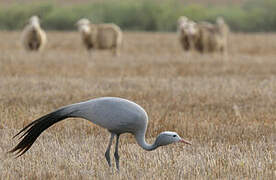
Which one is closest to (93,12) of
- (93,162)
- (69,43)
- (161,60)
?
(69,43)

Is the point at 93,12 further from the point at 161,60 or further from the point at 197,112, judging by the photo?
the point at 197,112

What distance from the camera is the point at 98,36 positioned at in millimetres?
22031

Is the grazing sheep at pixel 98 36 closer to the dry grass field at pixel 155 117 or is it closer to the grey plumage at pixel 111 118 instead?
the dry grass field at pixel 155 117

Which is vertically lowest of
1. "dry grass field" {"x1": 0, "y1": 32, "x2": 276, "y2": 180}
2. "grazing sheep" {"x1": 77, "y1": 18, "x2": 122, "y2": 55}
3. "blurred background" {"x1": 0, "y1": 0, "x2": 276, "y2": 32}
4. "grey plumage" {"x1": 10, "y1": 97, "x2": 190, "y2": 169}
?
"blurred background" {"x1": 0, "y1": 0, "x2": 276, "y2": 32}

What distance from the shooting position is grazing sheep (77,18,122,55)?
71.9 ft

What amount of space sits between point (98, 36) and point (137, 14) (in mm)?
23501

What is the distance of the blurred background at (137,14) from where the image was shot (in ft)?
147

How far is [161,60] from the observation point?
19016mm

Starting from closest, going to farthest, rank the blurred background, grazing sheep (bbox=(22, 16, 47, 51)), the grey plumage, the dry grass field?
1. the grey plumage
2. the dry grass field
3. grazing sheep (bbox=(22, 16, 47, 51))
4. the blurred background

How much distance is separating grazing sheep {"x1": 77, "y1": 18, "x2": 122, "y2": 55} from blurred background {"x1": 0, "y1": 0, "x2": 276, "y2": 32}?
21907mm

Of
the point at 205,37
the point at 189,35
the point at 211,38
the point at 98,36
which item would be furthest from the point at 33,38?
the point at 211,38

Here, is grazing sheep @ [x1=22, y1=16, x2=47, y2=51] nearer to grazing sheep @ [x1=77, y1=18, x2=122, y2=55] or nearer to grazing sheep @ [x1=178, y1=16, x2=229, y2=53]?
grazing sheep @ [x1=77, y1=18, x2=122, y2=55]

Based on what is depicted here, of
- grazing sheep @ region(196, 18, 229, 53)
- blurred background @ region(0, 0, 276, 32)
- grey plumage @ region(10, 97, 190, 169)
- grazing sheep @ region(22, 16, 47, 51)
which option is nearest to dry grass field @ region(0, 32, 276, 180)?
grey plumage @ region(10, 97, 190, 169)

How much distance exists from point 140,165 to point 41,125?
1.07 meters
